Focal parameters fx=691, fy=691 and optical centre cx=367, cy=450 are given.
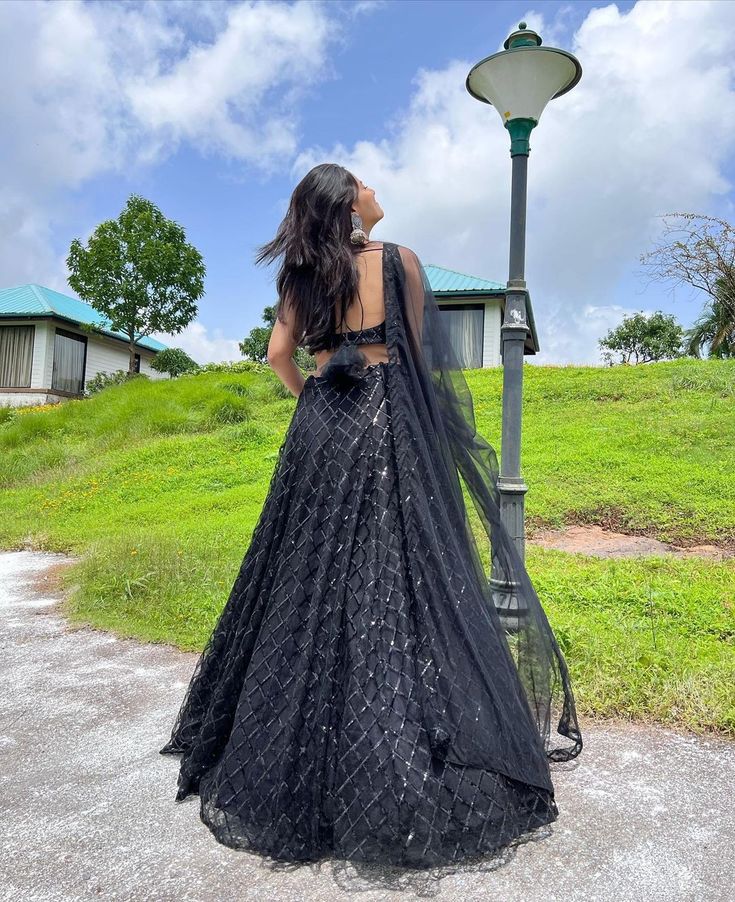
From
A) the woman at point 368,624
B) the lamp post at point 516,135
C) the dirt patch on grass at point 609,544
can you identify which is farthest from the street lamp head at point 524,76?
the dirt patch on grass at point 609,544

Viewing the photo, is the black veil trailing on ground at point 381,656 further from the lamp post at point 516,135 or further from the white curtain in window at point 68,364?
the white curtain in window at point 68,364

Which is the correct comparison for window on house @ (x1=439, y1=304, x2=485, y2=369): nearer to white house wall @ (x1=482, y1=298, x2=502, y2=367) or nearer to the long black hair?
white house wall @ (x1=482, y1=298, x2=502, y2=367)

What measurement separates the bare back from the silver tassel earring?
0.03m

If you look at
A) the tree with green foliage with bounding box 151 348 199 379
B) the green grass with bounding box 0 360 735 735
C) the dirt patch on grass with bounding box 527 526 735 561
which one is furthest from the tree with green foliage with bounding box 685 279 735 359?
the tree with green foliage with bounding box 151 348 199 379

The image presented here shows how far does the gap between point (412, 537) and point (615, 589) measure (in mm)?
2815

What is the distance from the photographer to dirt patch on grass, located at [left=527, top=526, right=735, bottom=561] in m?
5.49

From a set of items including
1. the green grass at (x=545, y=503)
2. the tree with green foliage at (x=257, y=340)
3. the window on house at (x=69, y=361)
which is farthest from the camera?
the tree with green foliage at (x=257, y=340)

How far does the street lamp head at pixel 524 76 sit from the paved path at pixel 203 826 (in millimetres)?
2792

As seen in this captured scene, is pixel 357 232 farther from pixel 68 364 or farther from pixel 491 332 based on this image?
pixel 68 364

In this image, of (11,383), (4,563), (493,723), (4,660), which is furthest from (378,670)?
(11,383)

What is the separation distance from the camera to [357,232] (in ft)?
7.36

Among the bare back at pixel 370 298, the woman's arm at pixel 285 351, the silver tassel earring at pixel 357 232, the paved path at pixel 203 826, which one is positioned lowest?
the paved path at pixel 203 826

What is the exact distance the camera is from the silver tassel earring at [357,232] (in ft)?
7.36

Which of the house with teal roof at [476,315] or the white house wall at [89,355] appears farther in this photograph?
the white house wall at [89,355]
